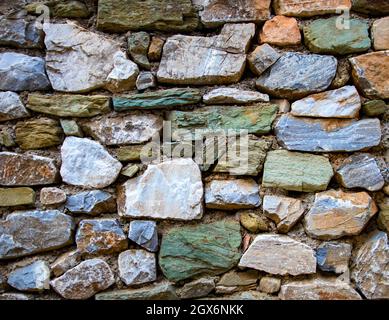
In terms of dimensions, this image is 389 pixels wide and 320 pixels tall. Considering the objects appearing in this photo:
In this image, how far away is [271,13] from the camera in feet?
4.50

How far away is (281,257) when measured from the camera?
1271 mm

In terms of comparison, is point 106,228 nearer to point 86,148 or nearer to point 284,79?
point 86,148

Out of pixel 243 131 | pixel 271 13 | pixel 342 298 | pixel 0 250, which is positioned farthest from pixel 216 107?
pixel 0 250

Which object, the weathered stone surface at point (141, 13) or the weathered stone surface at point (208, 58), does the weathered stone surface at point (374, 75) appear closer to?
the weathered stone surface at point (208, 58)

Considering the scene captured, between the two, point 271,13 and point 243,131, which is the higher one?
point 271,13

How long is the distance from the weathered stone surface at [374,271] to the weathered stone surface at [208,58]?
67 cm

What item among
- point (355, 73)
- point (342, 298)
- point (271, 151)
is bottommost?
point (342, 298)

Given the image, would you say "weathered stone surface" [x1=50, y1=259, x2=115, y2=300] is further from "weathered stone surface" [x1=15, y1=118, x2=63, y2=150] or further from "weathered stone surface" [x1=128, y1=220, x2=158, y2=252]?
"weathered stone surface" [x1=15, y1=118, x2=63, y2=150]

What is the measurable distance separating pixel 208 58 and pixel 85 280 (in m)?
0.80

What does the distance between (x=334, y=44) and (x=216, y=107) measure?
420 millimetres

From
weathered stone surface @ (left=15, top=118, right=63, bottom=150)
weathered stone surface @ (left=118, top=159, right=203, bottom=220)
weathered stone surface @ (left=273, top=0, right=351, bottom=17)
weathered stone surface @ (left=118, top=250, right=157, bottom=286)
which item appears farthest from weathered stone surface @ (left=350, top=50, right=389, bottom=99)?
weathered stone surface @ (left=15, top=118, right=63, bottom=150)

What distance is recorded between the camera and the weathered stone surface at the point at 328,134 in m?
1.28

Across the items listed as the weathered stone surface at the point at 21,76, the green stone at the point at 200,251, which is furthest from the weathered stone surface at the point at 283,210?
the weathered stone surface at the point at 21,76

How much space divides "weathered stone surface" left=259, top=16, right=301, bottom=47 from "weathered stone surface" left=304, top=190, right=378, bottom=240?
50cm
